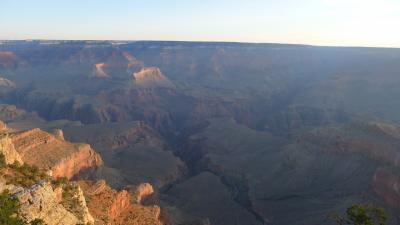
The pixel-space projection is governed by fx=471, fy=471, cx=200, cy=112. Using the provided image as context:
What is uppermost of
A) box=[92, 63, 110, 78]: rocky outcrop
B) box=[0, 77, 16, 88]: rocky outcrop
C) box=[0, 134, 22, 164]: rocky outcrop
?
box=[0, 134, 22, 164]: rocky outcrop

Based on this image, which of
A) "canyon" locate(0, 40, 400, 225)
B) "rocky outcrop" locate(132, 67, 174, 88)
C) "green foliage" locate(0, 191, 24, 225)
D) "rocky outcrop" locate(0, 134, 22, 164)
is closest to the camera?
"green foliage" locate(0, 191, 24, 225)

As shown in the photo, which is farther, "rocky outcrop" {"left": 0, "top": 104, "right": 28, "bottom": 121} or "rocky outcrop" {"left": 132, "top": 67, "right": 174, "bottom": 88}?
"rocky outcrop" {"left": 132, "top": 67, "right": 174, "bottom": 88}

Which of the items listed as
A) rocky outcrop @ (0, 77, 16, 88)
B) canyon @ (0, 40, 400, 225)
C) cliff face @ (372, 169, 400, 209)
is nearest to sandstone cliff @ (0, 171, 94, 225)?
canyon @ (0, 40, 400, 225)

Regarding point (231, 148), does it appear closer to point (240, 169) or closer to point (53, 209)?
point (240, 169)

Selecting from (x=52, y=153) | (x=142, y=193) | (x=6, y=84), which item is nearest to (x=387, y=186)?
(x=142, y=193)

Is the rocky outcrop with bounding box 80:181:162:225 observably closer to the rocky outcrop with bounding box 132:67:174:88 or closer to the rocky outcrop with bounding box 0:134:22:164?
the rocky outcrop with bounding box 0:134:22:164

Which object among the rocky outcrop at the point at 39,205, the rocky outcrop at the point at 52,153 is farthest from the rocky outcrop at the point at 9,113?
the rocky outcrop at the point at 39,205
